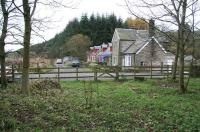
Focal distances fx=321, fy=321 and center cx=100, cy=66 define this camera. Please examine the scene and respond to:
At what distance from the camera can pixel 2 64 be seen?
19766 mm

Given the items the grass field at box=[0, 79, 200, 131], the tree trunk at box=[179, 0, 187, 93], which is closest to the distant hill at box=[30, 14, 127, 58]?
the tree trunk at box=[179, 0, 187, 93]

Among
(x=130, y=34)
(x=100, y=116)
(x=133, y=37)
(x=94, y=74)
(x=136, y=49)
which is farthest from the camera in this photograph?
(x=130, y=34)

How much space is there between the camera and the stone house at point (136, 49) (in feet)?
165

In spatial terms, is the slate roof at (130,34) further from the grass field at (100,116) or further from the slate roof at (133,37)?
the grass field at (100,116)

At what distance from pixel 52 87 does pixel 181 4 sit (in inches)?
371

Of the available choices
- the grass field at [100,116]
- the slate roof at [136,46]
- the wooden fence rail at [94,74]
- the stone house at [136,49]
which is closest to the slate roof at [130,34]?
the stone house at [136,49]

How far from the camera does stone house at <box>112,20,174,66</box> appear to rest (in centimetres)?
5022

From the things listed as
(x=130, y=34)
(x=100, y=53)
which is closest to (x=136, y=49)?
(x=130, y=34)

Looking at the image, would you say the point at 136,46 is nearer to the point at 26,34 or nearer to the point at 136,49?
the point at 136,49

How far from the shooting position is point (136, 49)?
5109 cm

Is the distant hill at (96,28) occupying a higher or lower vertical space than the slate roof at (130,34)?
higher

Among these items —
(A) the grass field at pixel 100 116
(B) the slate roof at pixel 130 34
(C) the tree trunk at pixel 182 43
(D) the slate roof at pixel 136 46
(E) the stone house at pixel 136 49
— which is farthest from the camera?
(B) the slate roof at pixel 130 34

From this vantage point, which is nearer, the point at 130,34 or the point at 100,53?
the point at 130,34

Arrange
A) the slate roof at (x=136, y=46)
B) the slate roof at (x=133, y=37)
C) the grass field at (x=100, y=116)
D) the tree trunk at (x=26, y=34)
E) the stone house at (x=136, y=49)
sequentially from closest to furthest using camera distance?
1. the grass field at (x=100, y=116)
2. the tree trunk at (x=26, y=34)
3. the stone house at (x=136, y=49)
4. the slate roof at (x=136, y=46)
5. the slate roof at (x=133, y=37)
